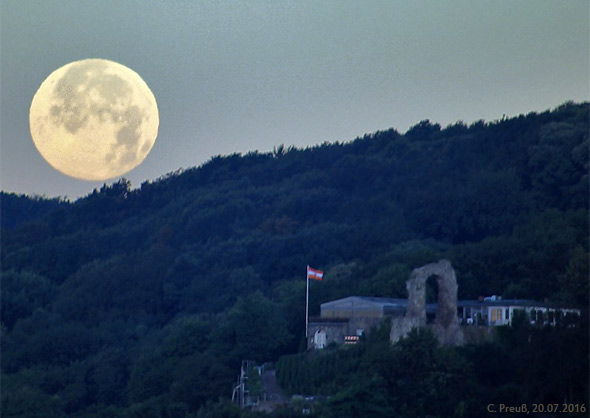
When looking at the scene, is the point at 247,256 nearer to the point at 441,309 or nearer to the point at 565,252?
the point at 565,252

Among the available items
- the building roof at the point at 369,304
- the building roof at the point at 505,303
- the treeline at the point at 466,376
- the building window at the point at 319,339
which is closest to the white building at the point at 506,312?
the building roof at the point at 505,303

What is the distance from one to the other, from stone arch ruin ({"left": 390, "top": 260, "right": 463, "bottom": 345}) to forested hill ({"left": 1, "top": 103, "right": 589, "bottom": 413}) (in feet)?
17.8

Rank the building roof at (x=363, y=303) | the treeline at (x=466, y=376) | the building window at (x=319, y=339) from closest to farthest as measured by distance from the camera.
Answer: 1. the treeline at (x=466, y=376)
2. the building roof at (x=363, y=303)
3. the building window at (x=319, y=339)

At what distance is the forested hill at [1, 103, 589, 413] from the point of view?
58603 millimetres

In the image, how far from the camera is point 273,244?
90.6 metres

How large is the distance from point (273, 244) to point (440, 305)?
43168 mm

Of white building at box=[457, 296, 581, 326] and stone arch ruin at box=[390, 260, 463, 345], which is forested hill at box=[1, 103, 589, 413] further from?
stone arch ruin at box=[390, 260, 463, 345]

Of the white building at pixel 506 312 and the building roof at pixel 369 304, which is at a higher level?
the building roof at pixel 369 304

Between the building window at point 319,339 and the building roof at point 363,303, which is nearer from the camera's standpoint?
the building roof at point 363,303

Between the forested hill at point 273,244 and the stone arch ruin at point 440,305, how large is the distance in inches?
214

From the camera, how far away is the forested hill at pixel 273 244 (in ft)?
192

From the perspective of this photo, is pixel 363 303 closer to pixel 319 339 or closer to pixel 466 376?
pixel 319 339

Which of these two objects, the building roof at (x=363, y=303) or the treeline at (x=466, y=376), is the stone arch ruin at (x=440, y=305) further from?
the building roof at (x=363, y=303)

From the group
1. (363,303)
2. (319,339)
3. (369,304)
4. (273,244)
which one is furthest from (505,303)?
(273,244)
